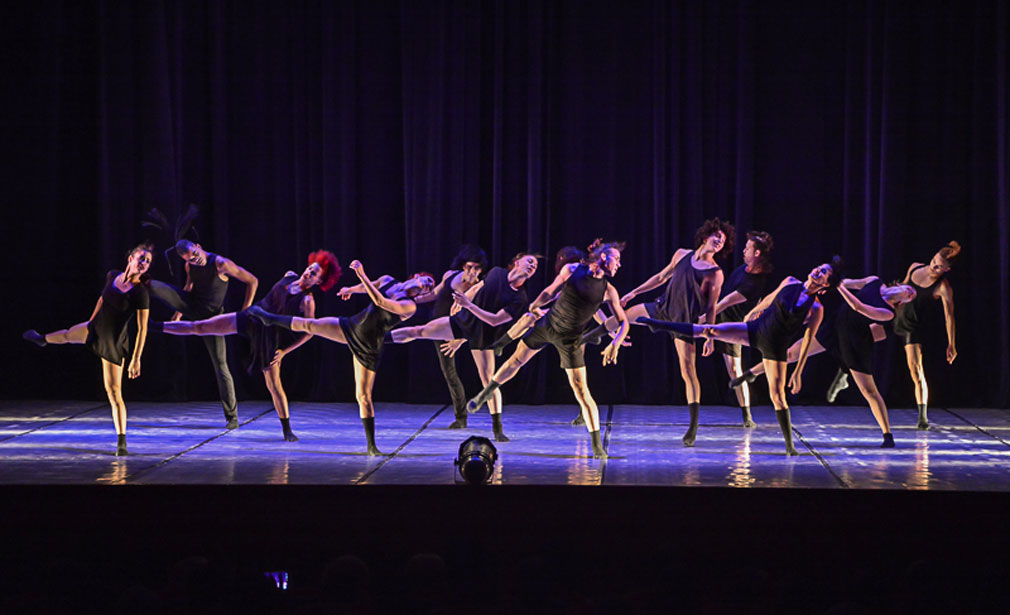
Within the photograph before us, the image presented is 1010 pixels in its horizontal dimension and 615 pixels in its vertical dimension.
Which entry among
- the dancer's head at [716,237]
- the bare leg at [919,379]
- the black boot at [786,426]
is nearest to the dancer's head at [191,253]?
the dancer's head at [716,237]

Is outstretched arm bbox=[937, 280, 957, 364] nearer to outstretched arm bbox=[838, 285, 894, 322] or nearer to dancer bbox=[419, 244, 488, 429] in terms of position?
outstretched arm bbox=[838, 285, 894, 322]

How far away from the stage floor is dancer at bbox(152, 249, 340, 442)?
0.44m

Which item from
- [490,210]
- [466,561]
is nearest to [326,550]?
[466,561]

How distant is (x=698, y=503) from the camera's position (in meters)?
5.15

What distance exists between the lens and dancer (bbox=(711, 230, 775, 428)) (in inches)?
276

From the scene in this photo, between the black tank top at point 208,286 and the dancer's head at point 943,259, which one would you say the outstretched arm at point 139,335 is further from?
the dancer's head at point 943,259

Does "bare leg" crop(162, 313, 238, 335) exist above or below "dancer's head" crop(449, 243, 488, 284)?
below

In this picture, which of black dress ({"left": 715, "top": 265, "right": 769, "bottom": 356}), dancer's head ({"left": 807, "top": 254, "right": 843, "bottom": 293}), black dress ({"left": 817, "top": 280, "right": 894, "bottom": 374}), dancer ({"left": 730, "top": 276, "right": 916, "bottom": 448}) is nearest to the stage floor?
dancer ({"left": 730, "top": 276, "right": 916, "bottom": 448})

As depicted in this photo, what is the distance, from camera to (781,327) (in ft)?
20.4

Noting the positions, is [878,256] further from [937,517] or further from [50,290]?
[50,290]

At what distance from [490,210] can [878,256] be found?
9.80 ft

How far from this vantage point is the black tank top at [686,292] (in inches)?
274

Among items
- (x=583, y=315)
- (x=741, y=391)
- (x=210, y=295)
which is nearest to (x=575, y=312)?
(x=583, y=315)

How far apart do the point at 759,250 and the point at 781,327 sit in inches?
36.4
